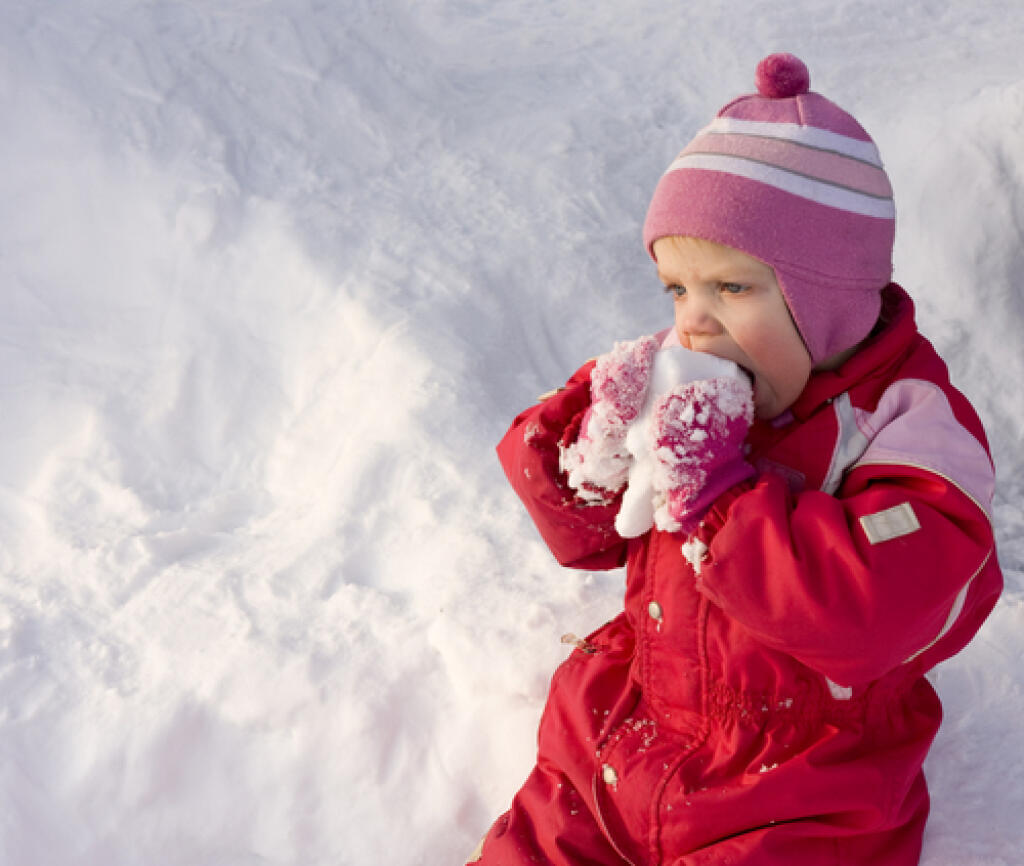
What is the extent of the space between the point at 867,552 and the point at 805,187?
476mm

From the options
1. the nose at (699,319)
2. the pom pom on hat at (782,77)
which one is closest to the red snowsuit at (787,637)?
the nose at (699,319)

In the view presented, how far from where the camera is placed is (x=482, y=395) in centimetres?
243

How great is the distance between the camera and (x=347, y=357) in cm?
255

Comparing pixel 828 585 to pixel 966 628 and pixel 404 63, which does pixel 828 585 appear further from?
pixel 404 63

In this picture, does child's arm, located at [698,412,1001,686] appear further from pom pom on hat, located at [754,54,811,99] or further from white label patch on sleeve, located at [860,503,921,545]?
pom pom on hat, located at [754,54,811,99]

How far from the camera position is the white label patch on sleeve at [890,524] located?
3.74ft

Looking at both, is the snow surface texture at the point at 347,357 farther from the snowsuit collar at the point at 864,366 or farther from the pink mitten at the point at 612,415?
the snowsuit collar at the point at 864,366

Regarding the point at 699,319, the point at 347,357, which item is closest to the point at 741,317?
the point at 699,319

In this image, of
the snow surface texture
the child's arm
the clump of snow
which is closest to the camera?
the child's arm

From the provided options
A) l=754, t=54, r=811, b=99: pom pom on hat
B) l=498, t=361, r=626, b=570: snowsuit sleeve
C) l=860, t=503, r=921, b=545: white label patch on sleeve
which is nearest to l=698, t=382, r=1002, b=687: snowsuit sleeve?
l=860, t=503, r=921, b=545: white label patch on sleeve

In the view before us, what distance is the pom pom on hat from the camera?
134 cm

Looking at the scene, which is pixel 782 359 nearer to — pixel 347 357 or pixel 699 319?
pixel 699 319

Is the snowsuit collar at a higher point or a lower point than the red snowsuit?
higher

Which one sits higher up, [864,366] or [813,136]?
[813,136]
